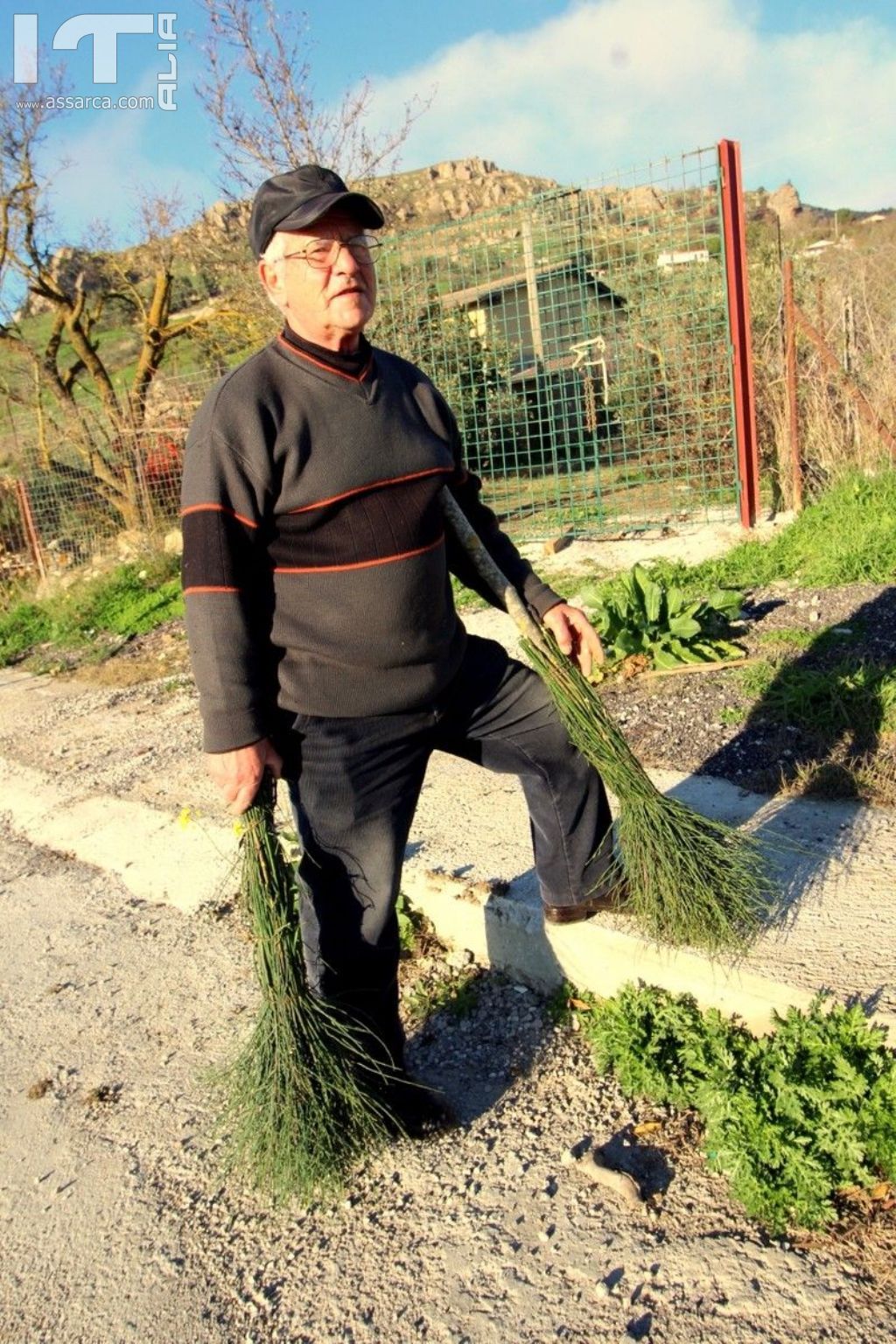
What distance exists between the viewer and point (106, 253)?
14125 mm

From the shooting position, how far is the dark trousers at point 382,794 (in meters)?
2.41

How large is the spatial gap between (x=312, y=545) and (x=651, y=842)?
1.18m

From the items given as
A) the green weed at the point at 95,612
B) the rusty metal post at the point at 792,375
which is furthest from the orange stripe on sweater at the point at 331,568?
the green weed at the point at 95,612

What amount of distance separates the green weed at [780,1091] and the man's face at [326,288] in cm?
184

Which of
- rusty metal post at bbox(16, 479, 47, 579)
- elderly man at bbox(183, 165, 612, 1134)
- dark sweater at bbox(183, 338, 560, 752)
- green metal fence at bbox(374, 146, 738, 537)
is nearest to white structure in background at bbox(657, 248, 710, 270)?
green metal fence at bbox(374, 146, 738, 537)

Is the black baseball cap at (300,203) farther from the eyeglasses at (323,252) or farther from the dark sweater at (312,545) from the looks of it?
the dark sweater at (312,545)

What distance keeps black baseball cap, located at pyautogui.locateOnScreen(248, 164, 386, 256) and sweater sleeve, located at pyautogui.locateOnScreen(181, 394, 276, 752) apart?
40cm

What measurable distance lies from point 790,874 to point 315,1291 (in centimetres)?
169

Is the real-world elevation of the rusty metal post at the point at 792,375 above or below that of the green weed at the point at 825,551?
above

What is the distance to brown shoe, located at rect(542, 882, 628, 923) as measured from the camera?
113 inches

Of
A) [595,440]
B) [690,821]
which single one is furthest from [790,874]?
[595,440]

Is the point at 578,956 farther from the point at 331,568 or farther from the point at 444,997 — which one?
the point at 331,568

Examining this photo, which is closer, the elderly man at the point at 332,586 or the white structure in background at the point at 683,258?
the elderly man at the point at 332,586

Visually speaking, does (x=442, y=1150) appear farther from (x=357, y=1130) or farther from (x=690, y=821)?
(x=690, y=821)
